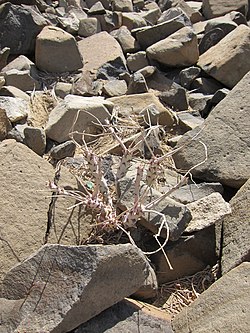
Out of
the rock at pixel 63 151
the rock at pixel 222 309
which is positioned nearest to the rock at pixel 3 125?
the rock at pixel 63 151

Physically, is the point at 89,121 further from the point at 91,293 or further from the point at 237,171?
the point at 91,293

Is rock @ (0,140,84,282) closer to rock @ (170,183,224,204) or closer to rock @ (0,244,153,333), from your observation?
rock @ (0,244,153,333)

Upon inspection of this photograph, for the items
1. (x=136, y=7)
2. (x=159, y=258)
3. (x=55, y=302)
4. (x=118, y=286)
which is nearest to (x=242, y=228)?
(x=159, y=258)

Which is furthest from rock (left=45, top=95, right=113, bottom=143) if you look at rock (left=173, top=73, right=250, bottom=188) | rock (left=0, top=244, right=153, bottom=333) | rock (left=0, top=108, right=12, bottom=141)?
rock (left=0, top=244, right=153, bottom=333)

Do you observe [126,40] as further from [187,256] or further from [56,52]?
[187,256]

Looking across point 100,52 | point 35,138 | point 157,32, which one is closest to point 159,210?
point 35,138
